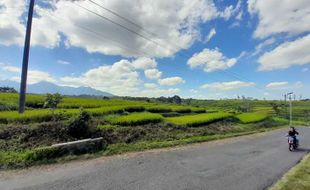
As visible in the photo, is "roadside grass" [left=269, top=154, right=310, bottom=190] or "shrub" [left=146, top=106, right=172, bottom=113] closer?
"roadside grass" [left=269, top=154, right=310, bottom=190]

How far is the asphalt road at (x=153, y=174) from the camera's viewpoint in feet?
26.4

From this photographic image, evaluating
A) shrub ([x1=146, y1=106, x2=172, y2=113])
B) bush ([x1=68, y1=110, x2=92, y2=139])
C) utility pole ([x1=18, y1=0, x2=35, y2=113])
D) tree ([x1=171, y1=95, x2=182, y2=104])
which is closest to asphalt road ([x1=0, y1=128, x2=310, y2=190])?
bush ([x1=68, y1=110, x2=92, y2=139])

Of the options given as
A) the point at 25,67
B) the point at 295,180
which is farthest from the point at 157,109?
the point at 295,180

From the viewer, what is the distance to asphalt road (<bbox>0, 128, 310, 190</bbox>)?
804 centimetres

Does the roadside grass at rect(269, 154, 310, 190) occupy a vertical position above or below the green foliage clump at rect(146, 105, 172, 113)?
below

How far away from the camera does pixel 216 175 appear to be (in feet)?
31.8

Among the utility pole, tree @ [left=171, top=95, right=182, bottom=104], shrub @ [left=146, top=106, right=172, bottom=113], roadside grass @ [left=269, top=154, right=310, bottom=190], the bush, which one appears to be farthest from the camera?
tree @ [left=171, top=95, right=182, bottom=104]

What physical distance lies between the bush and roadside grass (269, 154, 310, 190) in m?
9.96

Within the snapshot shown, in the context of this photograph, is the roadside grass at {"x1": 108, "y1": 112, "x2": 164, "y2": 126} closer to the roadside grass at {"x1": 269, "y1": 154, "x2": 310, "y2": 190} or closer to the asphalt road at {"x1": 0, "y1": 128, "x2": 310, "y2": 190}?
the asphalt road at {"x1": 0, "y1": 128, "x2": 310, "y2": 190}

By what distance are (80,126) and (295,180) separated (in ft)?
34.8

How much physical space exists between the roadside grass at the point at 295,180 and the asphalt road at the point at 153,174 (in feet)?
1.14

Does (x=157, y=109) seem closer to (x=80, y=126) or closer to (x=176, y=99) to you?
(x=80, y=126)

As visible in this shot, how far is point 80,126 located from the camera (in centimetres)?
1459

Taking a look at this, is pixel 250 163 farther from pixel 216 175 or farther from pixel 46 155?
pixel 46 155
